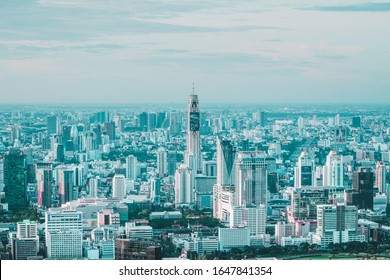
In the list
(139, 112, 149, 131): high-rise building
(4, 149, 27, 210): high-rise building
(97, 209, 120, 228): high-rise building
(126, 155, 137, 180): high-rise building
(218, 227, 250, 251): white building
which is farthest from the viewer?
(126, 155, 137, 180): high-rise building

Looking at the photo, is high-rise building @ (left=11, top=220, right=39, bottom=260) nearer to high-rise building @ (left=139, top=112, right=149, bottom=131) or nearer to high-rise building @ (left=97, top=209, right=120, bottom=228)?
high-rise building @ (left=97, top=209, right=120, bottom=228)

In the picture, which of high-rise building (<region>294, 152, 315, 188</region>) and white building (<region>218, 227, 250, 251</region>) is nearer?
white building (<region>218, 227, 250, 251</region>)

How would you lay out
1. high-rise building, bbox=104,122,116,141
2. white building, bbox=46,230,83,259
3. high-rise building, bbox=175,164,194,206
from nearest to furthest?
white building, bbox=46,230,83,259 → high-rise building, bbox=104,122,116,141 → high-rise building, bbox=175,164,194,206

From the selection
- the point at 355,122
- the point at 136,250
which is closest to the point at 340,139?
the point at 355,122

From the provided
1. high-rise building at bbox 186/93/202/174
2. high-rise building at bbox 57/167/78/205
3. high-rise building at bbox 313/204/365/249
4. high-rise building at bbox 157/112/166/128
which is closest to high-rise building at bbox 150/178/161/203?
high-rise building at bbox 186/93/202/174

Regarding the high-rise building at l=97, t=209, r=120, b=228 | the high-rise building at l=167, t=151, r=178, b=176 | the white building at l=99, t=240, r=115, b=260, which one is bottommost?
the white building at l=99, t=240, r=115, b=260

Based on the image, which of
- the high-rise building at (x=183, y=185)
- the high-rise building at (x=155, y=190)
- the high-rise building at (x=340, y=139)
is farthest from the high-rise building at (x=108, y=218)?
the high-rise building at (x=340, y=139)
